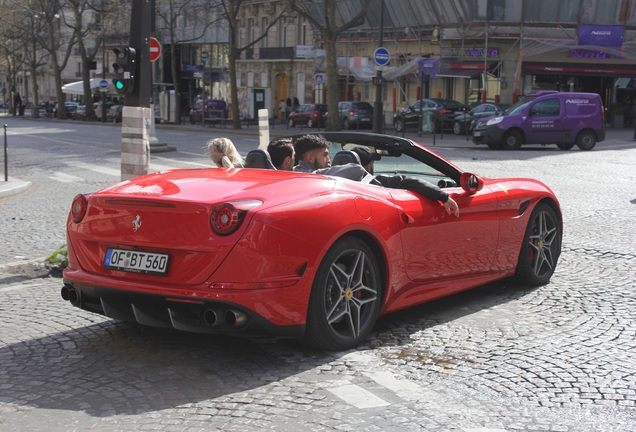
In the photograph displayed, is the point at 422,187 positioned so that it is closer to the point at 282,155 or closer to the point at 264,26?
the point at 282,155

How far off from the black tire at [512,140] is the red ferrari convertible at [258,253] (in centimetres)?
2425

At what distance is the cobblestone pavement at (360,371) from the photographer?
4348 millimetres

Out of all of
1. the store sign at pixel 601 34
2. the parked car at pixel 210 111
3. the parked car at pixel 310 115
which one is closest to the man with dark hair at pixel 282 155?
the parked car at pixel 310 115

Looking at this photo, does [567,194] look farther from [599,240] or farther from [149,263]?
[149,263]

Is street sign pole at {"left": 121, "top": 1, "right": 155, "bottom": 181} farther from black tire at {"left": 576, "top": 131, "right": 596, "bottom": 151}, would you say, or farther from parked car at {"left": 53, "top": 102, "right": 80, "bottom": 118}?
parked car at {"left": 53, "top": 102, "right": 80, "bottom": 118}

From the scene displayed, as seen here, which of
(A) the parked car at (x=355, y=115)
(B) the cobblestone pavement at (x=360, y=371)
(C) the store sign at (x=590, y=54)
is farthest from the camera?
(C) the store sign at (x=590, y=54)

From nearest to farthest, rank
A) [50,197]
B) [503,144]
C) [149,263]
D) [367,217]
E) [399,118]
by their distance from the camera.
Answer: [149,263] → [367,217] → [50,197] → [503,144] → [399,118]

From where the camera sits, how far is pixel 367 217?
18.4 feet

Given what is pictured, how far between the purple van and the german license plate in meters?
25.8

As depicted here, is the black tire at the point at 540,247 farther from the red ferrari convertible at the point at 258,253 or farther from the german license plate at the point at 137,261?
the german license plate at the point at 137,261

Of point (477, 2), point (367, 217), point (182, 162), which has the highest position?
point (477, 2)

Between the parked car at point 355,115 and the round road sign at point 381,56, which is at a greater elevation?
the round road sign at point 381,56

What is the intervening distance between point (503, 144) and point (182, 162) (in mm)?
11283

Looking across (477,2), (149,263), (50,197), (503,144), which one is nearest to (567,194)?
(50,197)
